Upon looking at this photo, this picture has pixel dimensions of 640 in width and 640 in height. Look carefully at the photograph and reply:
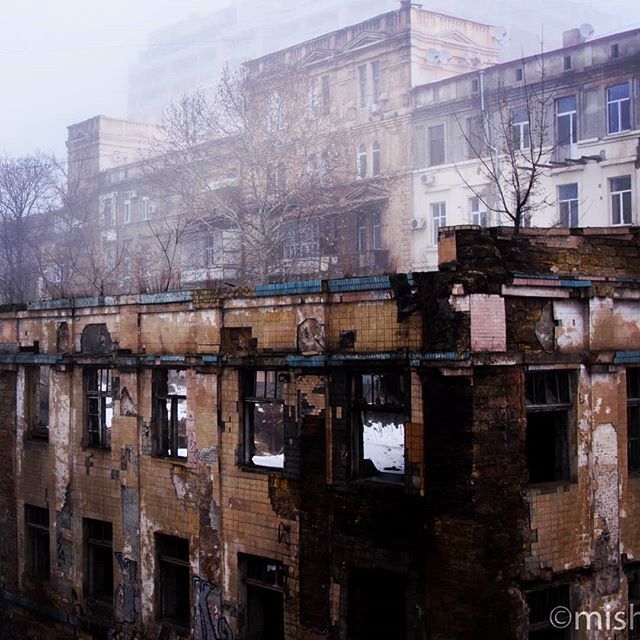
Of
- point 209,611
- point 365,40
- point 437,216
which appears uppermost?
point 365,40

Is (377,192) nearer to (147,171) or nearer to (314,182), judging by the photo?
(314,182)

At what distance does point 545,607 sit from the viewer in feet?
34.8

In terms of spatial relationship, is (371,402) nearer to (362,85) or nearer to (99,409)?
(99,409)

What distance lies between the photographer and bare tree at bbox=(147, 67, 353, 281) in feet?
114

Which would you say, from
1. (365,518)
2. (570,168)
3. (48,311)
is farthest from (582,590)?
(570,168)

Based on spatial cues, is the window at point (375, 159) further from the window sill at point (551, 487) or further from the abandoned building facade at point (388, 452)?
the window sill at point (551, 487)

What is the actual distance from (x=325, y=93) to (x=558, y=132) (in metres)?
12.7

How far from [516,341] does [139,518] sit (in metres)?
7.22

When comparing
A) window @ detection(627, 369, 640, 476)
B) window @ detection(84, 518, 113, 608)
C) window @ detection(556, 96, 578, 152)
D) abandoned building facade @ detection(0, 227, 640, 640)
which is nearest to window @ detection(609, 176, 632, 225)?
window @ detection(556, 96, 578, 152)

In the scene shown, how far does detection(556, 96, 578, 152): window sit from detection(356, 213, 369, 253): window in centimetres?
974

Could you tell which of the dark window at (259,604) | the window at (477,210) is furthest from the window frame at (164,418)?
the window at (477,210)

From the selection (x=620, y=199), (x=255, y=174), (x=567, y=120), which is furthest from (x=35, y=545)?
(x=567, y=120)

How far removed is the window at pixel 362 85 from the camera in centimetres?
4094

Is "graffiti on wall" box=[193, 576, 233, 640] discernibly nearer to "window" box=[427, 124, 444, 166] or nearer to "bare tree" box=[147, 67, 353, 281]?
"bare tree" box=[147, 67, 353, 281]
